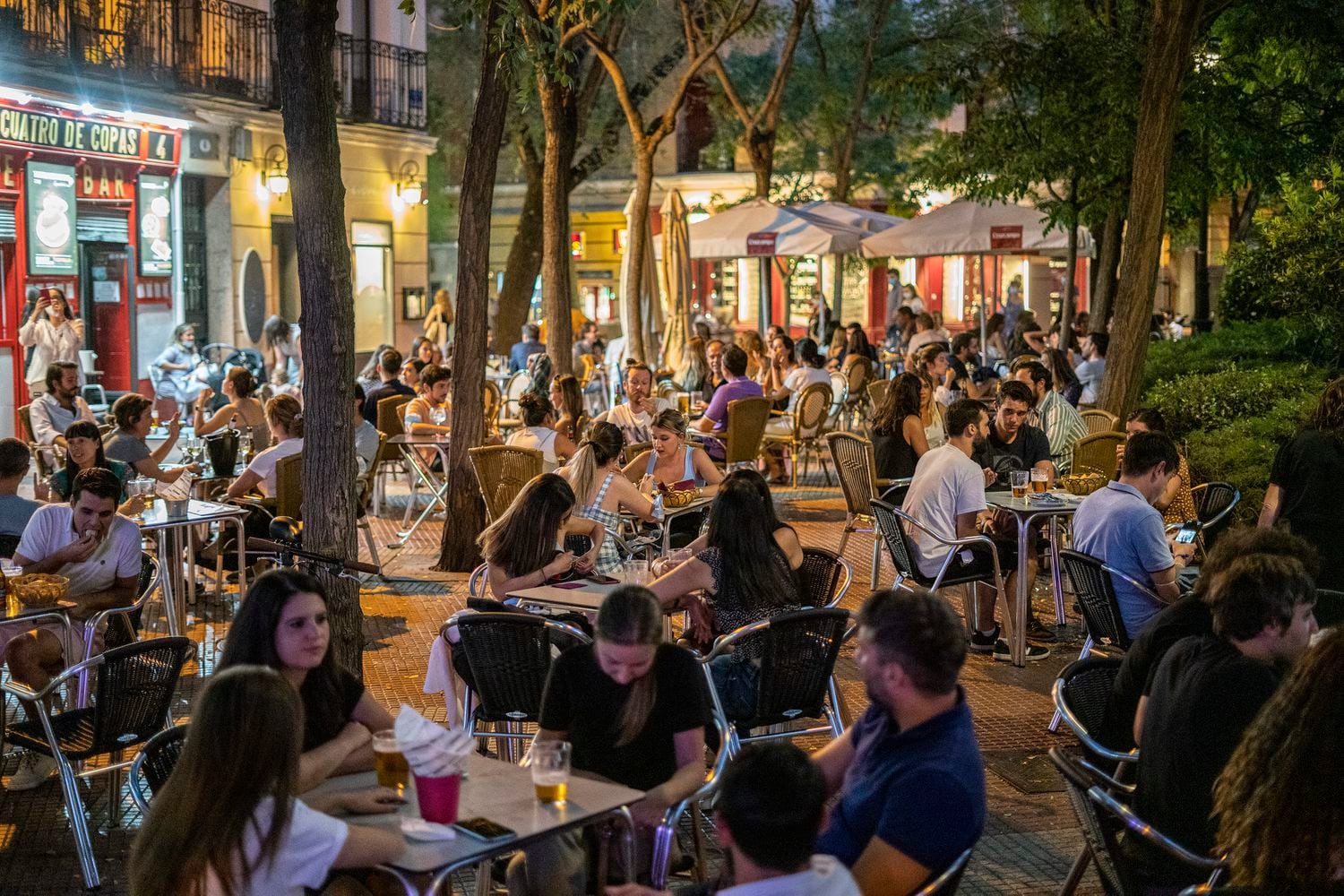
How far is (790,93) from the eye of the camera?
37.4 metres

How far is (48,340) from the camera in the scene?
18.1m

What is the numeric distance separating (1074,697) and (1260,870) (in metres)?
1.62

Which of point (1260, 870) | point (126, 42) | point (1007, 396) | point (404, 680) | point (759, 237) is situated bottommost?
point (404, 680)

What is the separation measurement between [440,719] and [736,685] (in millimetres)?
2313

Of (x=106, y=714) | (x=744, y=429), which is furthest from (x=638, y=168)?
(x=106, y=714)

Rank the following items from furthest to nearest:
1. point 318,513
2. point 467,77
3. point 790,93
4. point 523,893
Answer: point 790,93, point 467,77, point 318,513, point 523,893

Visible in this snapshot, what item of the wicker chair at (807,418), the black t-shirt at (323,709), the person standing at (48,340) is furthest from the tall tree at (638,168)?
the black t-shirt at (323,709)

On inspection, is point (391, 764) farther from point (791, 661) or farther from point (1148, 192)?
point (1148, 192)

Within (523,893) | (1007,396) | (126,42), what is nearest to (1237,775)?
(523,893)

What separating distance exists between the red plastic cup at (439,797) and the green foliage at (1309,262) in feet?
43.2

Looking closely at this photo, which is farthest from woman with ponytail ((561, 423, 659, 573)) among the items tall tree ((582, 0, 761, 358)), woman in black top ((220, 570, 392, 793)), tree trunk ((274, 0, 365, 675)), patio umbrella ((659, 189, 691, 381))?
patio umbrella ((659, 189, 691, 381))

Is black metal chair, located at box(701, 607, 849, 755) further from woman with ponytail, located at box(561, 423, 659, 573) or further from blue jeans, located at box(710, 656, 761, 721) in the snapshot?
woman with ponytail, located at box(561, 423, 659, 573)

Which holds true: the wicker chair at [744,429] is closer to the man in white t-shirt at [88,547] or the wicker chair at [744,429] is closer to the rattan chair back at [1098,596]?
the rattan chair back at [1098,596]

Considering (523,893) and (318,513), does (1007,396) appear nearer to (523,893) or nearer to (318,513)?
(318,513)
